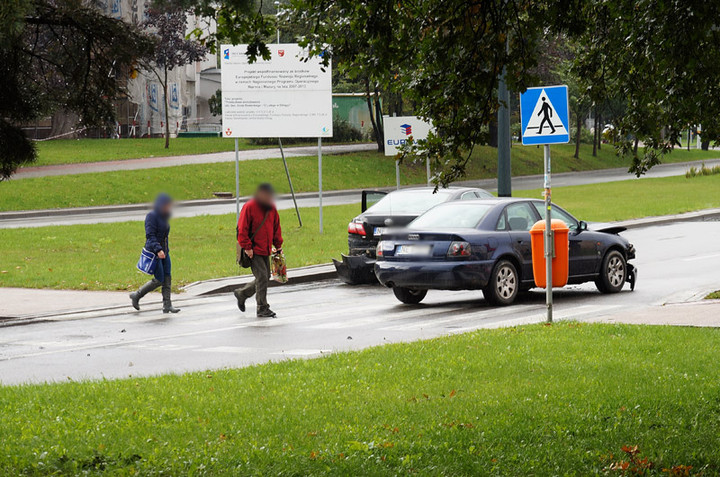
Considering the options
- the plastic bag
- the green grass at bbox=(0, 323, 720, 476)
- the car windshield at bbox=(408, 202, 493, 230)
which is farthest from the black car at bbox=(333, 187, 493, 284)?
the green grass at bbox=(0, 323, 720, 476)

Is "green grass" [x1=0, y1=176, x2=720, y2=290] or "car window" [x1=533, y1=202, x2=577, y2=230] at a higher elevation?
"car window" [x1=533, y1=202, x2=577, y2=230]

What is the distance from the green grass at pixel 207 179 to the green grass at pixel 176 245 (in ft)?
5.37

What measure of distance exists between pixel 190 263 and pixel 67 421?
13154 mm

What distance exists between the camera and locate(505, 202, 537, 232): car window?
49.6 ft

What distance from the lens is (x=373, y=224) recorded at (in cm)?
1703

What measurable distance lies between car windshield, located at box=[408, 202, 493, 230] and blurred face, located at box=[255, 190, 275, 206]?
8.77 feet

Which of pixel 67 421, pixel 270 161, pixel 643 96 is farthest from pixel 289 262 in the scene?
pixel 270 161

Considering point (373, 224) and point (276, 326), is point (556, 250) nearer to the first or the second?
point (276, 326)

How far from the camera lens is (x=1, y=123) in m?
6.63

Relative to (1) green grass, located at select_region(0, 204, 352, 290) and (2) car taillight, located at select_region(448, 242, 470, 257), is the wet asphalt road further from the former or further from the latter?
(1) green grass, located at select_region(0, 204, 352, 290)

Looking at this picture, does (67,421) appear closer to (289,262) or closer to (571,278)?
(571,278)

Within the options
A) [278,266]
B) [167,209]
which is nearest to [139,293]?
[278,266]

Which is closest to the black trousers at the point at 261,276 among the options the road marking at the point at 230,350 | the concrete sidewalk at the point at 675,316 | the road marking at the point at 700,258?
the road marking at the point at 230,350

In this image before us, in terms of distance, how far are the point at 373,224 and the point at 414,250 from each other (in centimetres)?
266
